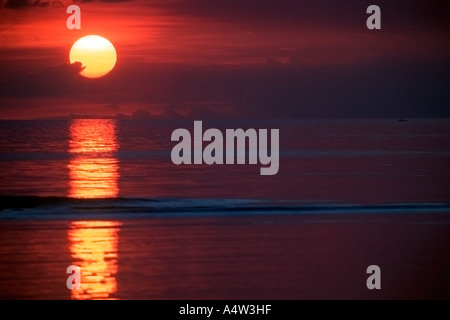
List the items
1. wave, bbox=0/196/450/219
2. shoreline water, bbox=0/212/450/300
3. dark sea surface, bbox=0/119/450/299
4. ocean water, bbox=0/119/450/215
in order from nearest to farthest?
1. shoreline water, bbox=0/212/450/300
2. dark sea surface, bbox=0/119/450/299
3. wave, bbox=0/196/450/219
4. ocean water, bbox=0/119/450/215

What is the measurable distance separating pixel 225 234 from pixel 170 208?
18.8 feet

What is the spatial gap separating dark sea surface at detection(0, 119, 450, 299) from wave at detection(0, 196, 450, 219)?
4cm

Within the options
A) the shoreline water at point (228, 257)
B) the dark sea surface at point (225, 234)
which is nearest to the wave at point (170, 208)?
the dark sea surface at point (225, 234)

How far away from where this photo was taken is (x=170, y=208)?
23.5 m

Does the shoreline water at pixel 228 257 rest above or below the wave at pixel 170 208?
below

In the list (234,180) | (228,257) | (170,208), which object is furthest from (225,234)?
(234,180)

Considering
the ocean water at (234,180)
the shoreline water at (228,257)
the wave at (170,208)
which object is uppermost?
the ocean water at (234,180)

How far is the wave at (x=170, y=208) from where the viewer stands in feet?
73.1

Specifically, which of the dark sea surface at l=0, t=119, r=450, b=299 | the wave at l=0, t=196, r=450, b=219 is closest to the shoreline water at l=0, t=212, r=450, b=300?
the dark sea surface at l=0, t=119, r=450, b=299

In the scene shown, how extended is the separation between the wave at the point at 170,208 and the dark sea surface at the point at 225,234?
0.12 feet

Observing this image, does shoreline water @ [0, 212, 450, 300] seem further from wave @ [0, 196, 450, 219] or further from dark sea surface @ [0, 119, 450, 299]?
wave @ [0, 196, 450, 219]

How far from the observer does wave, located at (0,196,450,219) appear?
22281 mm

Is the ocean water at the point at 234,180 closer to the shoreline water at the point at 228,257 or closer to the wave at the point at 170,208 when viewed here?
the wave at the point at 170,208
